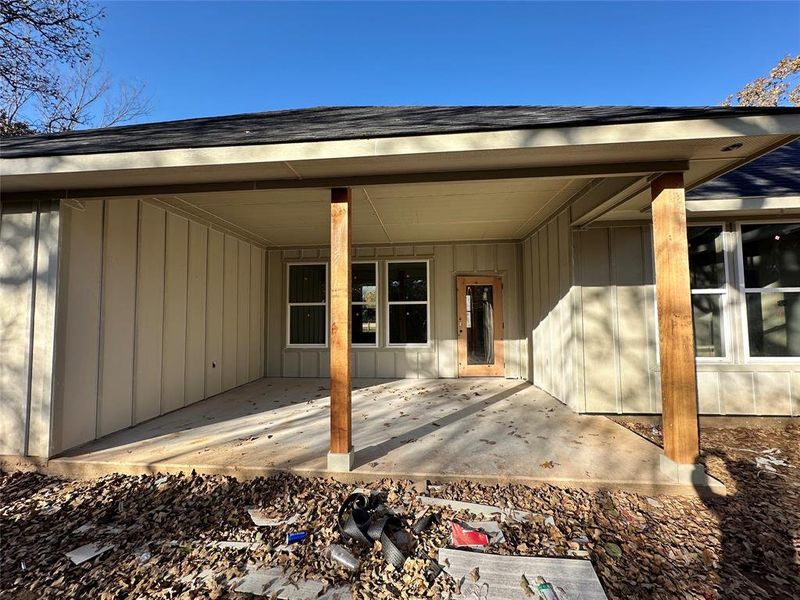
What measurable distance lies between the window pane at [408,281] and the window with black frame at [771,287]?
4.69 m

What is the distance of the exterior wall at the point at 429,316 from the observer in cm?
692

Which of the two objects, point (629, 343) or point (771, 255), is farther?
point (629, 343)

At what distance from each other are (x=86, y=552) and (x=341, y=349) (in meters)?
1.96

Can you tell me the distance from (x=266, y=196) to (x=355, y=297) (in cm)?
346

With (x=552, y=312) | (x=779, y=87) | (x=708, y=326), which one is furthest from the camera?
(x=779, y=87)

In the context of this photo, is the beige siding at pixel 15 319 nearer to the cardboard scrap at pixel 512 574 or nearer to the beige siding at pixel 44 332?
the beige siding at pixel 44 332

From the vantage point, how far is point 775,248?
177 inches

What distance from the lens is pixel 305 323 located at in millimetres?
7492

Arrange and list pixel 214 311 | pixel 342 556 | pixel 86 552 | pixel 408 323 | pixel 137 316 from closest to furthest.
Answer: pixel 342 556, pixel 86 552, pixel 137 316, pixel 214 311, pixel 408 323

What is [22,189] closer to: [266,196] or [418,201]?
[266,196]

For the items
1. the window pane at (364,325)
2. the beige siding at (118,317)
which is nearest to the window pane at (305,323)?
the window pane at (364,325)

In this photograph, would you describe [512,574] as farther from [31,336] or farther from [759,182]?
[759,182]

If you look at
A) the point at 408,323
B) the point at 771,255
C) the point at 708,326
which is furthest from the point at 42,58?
the point at 771,255

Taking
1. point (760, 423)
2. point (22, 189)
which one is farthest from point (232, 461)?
point (760, 423)
